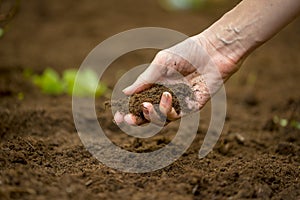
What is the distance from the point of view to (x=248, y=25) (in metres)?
1.84

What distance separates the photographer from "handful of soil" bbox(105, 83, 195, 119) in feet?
6.00

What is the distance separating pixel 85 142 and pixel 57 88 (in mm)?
963

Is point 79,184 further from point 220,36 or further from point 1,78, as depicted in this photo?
point 1,78

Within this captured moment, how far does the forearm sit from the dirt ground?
18.6 inches

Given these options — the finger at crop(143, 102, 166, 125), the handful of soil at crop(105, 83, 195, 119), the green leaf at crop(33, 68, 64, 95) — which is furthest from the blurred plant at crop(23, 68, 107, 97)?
the finger at crop(143, 102, 166, 125)

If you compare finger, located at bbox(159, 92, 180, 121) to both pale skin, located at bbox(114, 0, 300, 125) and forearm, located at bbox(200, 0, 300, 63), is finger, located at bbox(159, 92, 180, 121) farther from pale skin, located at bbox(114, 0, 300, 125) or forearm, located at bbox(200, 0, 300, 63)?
forearm, located at bbox(200, 0, 300, 63)

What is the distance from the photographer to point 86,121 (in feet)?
7.82

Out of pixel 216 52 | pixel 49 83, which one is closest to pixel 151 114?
pixel 216 52

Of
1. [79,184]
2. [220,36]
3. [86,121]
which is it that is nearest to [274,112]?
[220,36]

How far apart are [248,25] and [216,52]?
205 millimetres

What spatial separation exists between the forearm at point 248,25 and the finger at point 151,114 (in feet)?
1.44

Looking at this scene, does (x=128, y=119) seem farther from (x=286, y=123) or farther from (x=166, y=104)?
(x=286, y=123)

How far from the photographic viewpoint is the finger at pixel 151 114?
1769 millimetres

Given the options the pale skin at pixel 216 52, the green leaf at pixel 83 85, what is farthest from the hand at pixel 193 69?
the green leaf at pixel 83 85
